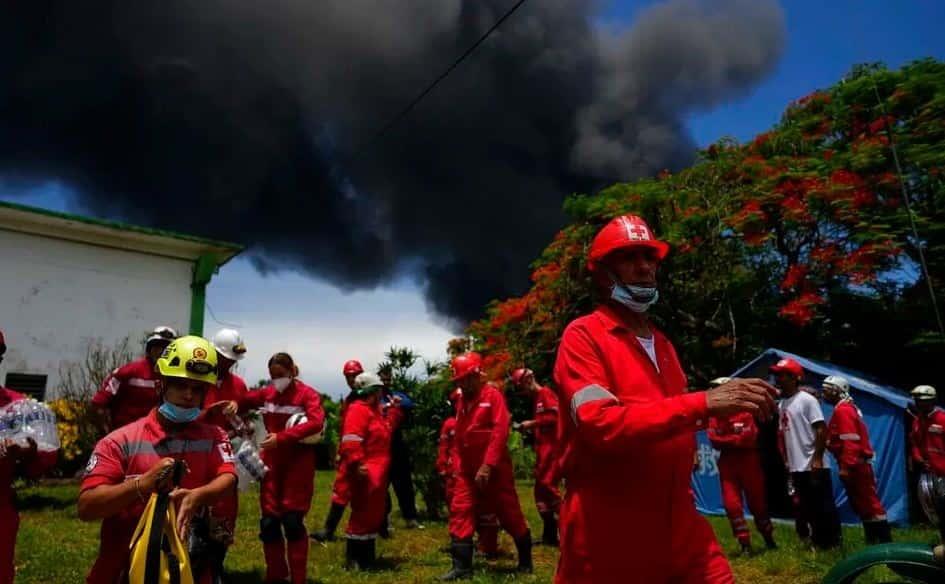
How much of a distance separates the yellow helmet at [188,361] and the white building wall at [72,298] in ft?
53.5

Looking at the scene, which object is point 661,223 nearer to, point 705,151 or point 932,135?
point 705,151

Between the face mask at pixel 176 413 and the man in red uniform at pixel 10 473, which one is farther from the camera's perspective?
the man in red uniform at pixel 10 473

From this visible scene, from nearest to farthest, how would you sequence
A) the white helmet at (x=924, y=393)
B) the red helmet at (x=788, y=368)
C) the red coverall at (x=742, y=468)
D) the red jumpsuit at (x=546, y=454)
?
the red coverall at (x=742, y=468) < the red helmet at (x=788, y=368) < the red jumpsuit at (x=546, y=454) < the white helmet at (x=924, y=393)

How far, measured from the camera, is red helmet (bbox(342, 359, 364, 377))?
35.2ft

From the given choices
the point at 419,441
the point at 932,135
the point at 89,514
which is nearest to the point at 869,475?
the point at 419,441

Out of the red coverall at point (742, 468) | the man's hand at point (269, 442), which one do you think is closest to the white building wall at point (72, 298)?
the man's hand at point (269, 442)

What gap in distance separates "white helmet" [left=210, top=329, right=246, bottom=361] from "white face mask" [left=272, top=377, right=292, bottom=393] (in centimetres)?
57

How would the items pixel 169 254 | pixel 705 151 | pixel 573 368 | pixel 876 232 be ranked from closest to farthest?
pixel 573 368 → pixel 876 232 → pixel 169 254 → pixel 705 151

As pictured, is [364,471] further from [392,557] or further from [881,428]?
[881,428]

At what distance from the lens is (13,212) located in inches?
662

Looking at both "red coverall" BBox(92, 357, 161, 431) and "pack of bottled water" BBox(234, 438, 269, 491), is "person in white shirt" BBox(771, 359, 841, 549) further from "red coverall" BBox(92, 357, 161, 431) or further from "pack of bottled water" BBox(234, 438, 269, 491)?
"red coverall" BBox(92, 357, 161, 431)

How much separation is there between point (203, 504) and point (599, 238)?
88.2 inches

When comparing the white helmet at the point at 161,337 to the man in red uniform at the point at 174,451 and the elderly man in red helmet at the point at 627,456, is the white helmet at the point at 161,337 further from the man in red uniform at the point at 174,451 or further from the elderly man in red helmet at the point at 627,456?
the elderly man in red helmet at the point at 627,456

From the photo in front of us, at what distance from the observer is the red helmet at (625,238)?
10.3ft
